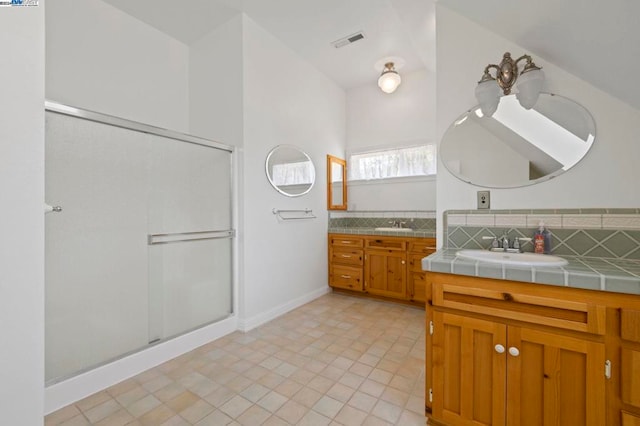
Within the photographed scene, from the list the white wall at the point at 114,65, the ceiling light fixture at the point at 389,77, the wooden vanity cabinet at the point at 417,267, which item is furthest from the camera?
the ceiling light fixture at the point at 389,77

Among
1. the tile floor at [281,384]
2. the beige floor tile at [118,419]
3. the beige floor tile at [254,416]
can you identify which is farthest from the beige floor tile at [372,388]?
Result: the beige floor tile at [118,419]

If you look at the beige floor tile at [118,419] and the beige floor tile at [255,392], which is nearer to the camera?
the beige floor tile at [118,419]

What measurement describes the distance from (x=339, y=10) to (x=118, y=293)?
117 inches

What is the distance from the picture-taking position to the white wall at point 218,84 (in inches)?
103

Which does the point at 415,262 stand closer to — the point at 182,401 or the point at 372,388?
the point at 372,388

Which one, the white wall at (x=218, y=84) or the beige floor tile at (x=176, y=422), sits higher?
the white wall at (x=218, y=84)

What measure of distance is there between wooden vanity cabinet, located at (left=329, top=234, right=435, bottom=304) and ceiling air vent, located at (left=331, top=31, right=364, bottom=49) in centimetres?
223

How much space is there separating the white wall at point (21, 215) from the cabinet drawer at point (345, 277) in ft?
9.47

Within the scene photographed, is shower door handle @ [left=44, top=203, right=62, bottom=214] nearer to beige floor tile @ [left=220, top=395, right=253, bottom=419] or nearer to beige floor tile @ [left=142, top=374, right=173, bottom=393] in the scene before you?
beige floor tile @ [left=142, top=374, right=173, bottom=393]

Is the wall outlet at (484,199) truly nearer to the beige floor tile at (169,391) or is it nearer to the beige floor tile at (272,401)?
the beige floor tile at (272,401)

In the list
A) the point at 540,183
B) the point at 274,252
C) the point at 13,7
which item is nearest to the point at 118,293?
the point at 274,252

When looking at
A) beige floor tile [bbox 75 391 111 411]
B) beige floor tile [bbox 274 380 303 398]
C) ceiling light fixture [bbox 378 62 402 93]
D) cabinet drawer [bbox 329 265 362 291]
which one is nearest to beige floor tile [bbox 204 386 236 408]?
beige floor tile [bbox 274 380 303 398]

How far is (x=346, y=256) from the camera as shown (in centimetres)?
354

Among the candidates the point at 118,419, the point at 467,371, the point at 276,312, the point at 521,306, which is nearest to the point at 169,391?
the point at 118,419
